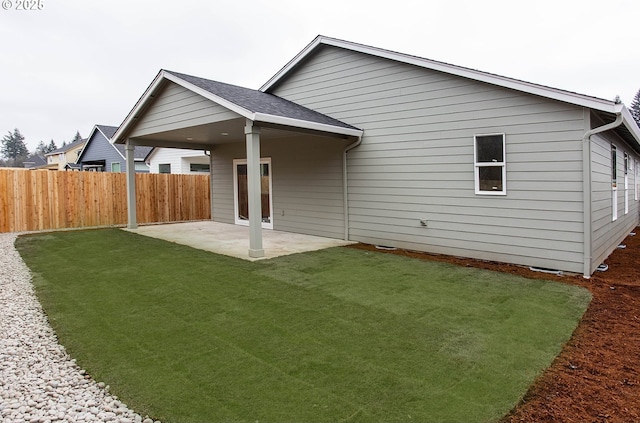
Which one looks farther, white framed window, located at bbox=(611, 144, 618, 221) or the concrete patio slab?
white framed window, located at bbox=(611, 144, 618, 221)

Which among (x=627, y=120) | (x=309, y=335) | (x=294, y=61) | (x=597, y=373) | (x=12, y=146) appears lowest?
(x=597, y=373)

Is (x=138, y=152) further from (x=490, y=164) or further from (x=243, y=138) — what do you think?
(x=490, y=164)

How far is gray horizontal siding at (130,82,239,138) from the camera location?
25.7 ft

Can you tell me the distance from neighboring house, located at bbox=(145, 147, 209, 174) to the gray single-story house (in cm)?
1036

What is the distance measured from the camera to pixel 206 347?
348 cm

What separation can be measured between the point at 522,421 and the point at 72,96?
131 ft

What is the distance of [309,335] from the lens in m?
3.72

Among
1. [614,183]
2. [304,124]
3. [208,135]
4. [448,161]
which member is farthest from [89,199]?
[614,183]

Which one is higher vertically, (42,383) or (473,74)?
(473,74)

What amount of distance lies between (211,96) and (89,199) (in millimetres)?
7299

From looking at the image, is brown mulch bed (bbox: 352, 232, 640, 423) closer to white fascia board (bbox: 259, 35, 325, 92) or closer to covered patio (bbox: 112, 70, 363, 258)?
covered patio (bbox: 112, 70, 363, 258)

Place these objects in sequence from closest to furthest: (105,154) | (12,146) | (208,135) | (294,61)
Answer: (294,61) < (208,135) < (105,154) < (12,146)

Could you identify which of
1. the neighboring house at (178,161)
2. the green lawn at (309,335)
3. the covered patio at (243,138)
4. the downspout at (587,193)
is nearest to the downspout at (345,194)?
the covered patio at (243,138)

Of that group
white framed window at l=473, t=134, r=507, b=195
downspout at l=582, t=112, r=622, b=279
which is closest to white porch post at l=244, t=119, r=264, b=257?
white framed window at l=473, t=134, r=507, b=195
